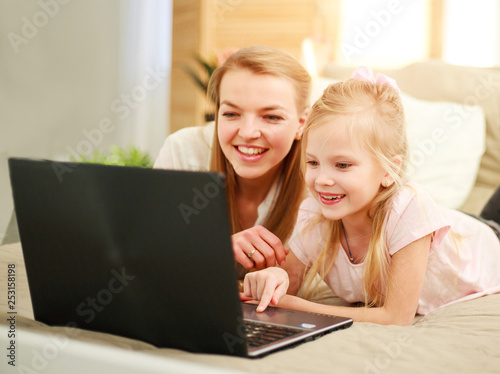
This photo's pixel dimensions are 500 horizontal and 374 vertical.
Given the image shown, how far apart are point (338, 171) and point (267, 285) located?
9.7 inches

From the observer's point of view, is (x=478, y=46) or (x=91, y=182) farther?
(x=478, y=46)

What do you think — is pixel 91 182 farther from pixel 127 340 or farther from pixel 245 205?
pixel 245 205

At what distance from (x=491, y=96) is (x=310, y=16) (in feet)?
5.31

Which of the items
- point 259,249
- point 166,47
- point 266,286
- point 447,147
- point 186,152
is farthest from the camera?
point 166,47

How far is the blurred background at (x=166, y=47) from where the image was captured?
336 centimetres

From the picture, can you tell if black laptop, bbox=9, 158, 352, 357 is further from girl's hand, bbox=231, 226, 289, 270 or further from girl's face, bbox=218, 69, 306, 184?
girl's face, bbox=218, 69, 306, 184

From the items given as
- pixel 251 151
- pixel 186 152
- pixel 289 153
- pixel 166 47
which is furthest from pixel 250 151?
pixel 166 47

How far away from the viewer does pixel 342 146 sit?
3.78 ft

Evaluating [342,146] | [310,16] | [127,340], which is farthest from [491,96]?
[127,340]

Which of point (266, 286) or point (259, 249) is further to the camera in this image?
point (259, 249)

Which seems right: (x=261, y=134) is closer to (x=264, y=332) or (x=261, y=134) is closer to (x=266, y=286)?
(x=266, y=286)

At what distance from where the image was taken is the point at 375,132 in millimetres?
1183

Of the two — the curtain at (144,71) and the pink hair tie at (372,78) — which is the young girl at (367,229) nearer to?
the pink hair tie at (372,78)

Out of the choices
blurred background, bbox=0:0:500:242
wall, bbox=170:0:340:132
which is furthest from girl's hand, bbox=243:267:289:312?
wall, bbox=170:0:340:132
